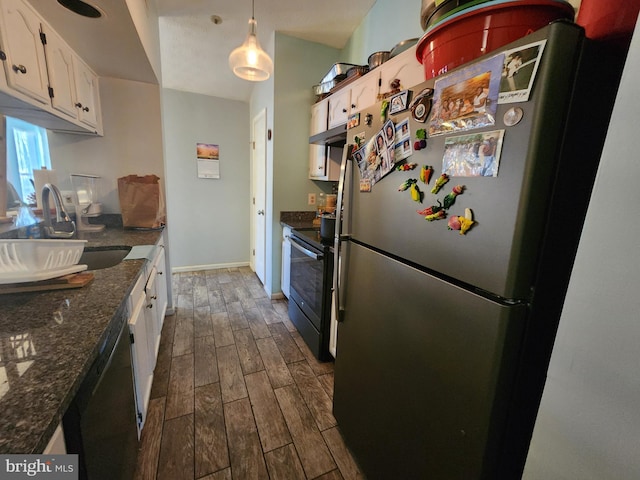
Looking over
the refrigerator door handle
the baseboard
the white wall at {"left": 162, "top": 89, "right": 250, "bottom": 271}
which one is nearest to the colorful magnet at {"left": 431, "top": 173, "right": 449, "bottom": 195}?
the refrigerator door handle

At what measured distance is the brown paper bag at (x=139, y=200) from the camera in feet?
6.72

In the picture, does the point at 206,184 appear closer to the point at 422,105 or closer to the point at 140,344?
the point at 140,344

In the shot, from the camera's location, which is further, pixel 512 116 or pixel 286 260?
pixel 286 260

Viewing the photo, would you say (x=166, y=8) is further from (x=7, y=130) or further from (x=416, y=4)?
(x=416, y=4)

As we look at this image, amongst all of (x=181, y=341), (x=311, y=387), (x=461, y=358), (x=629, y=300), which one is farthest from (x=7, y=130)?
(x=629, y=300)

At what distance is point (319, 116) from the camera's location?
265cm

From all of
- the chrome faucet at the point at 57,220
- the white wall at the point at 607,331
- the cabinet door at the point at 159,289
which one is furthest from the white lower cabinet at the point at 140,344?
the white wall at the point at 607,331

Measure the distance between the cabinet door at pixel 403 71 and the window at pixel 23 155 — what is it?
7.35 feet

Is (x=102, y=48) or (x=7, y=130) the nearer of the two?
(x=7, y=130)

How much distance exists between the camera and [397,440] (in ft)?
3.34

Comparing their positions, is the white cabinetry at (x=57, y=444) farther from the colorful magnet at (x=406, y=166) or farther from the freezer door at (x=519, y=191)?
the colorful magnet at (x=406, y=166)

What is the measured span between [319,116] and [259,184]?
4.03ft

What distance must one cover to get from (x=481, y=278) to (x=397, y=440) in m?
0.74

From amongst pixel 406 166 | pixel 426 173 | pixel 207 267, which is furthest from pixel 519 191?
pixel 207 267
